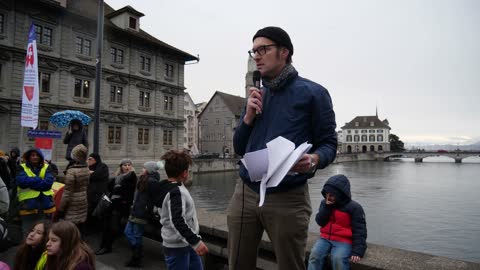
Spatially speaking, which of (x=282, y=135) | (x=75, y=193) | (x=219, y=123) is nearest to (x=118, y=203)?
(x=75, y=193)

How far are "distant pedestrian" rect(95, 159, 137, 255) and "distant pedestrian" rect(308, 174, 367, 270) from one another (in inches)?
119

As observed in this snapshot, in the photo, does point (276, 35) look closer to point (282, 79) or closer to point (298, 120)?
point (282, 79)

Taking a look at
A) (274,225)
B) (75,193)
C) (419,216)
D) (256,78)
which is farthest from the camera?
(419,216)

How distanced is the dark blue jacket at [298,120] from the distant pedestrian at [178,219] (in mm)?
1383

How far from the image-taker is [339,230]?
152 inches

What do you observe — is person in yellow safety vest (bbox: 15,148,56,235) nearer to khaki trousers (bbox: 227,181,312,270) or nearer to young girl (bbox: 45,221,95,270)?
young girl (bbox: 45,221,95,270)

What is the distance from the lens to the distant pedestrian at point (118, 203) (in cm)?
505

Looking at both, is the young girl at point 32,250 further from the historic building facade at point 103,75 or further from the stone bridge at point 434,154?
the stone bridge at point 434,154

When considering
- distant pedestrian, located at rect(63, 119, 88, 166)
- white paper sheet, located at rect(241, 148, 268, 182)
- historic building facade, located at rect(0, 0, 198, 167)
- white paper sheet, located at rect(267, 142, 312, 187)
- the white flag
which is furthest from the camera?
historic building facade, located at rect(0, 0, 198, 167)

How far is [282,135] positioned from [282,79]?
0.35 meters

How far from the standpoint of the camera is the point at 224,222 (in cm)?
429

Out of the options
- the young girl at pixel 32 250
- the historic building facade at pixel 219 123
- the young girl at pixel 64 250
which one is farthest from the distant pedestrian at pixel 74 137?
the historic building facade at pixel 219 123

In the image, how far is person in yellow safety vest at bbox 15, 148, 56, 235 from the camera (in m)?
4.88

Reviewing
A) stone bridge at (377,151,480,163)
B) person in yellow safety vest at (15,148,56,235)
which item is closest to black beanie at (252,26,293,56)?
person in yellow safety vest at (15,148,56,235)
